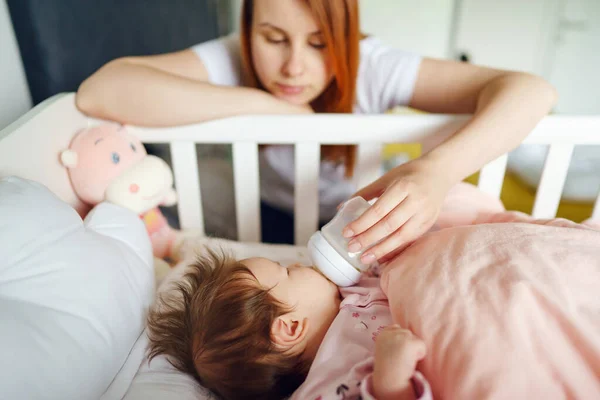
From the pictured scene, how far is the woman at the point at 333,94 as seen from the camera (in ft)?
2.18

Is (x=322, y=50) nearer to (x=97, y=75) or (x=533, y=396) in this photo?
(x=97, y=75)

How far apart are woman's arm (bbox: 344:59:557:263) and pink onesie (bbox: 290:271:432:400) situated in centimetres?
8

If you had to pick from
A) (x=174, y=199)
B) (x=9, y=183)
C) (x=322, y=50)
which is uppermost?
(x=322, y=50)

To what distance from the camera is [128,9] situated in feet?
3.64

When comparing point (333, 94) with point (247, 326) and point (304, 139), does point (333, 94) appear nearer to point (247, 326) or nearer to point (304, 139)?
point (304, 139)

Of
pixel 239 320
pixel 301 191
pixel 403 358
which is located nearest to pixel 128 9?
pixel 301 191

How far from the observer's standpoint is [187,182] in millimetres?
898

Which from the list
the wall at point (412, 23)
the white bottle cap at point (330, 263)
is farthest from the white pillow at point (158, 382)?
the wall at point (412, 23)

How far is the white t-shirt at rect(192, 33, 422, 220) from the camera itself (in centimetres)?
98

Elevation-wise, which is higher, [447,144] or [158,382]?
[447,144]

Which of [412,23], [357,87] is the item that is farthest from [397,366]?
[412,23]

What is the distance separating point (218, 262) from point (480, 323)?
0.38 meters

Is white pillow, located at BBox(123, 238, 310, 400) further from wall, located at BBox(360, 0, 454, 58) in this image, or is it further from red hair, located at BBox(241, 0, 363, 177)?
wall, located at BBox(360, 0, 454, 58)

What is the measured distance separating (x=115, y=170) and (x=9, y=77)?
0.80 ft
